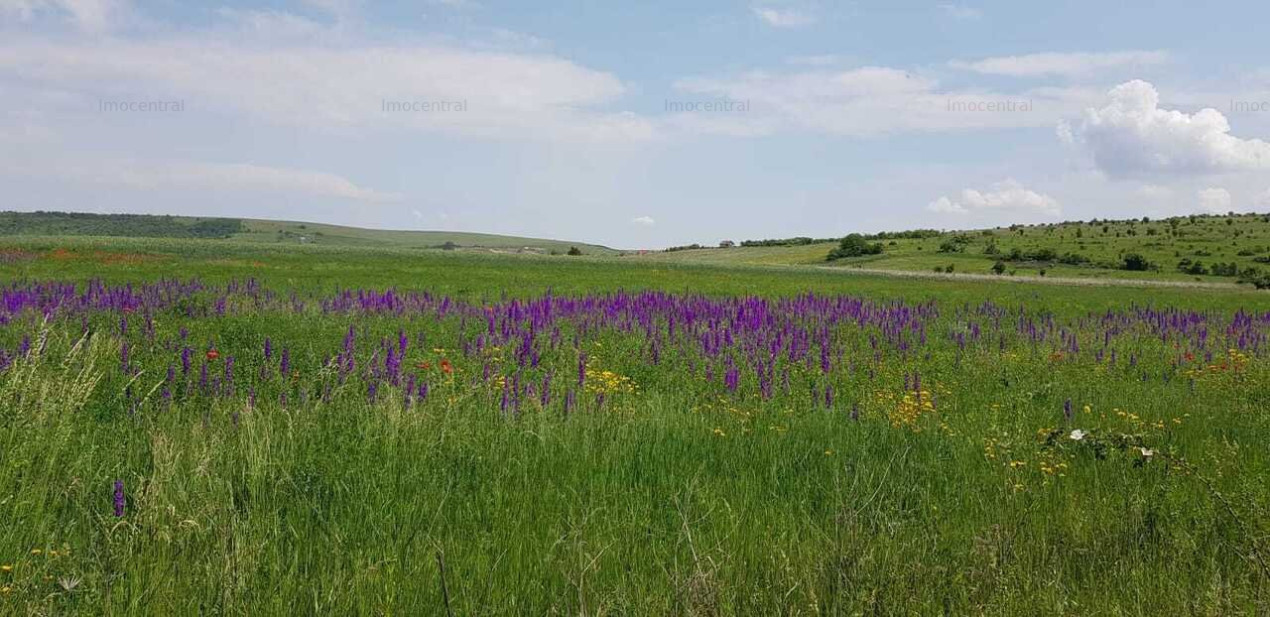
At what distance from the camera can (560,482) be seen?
183 inches

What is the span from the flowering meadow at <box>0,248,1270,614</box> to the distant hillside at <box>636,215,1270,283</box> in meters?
69.3

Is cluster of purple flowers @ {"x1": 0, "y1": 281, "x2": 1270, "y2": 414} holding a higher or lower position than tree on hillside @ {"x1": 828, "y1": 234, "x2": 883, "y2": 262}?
lower

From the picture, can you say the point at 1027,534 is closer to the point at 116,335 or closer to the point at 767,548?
the point at 767,548

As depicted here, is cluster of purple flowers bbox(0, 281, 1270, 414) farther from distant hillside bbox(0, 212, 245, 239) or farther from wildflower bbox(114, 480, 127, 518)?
distant hillside bbox(0, 212, 245, 239)

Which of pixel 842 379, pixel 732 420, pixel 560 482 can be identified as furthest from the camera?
pixel 842 379

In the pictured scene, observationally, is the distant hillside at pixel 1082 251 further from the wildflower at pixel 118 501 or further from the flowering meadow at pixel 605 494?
the wildflower at pixel 118 501

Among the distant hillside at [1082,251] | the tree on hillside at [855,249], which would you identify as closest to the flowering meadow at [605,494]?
the distant hillside at [1082,251]

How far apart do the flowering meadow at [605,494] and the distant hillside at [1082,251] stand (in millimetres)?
69285

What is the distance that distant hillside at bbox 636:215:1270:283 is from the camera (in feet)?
228

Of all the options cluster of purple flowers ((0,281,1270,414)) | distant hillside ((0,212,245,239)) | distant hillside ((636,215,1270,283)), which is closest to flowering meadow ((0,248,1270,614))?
cluster of purple flowers ((0,281,1270,414))

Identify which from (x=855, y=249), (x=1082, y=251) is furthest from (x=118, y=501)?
(x=855, y=249)

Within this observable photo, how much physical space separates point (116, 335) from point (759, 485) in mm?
9435

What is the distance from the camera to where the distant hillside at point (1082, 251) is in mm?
69438

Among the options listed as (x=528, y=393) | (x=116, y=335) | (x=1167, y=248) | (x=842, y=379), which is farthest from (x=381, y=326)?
(x=1167, y=248)
